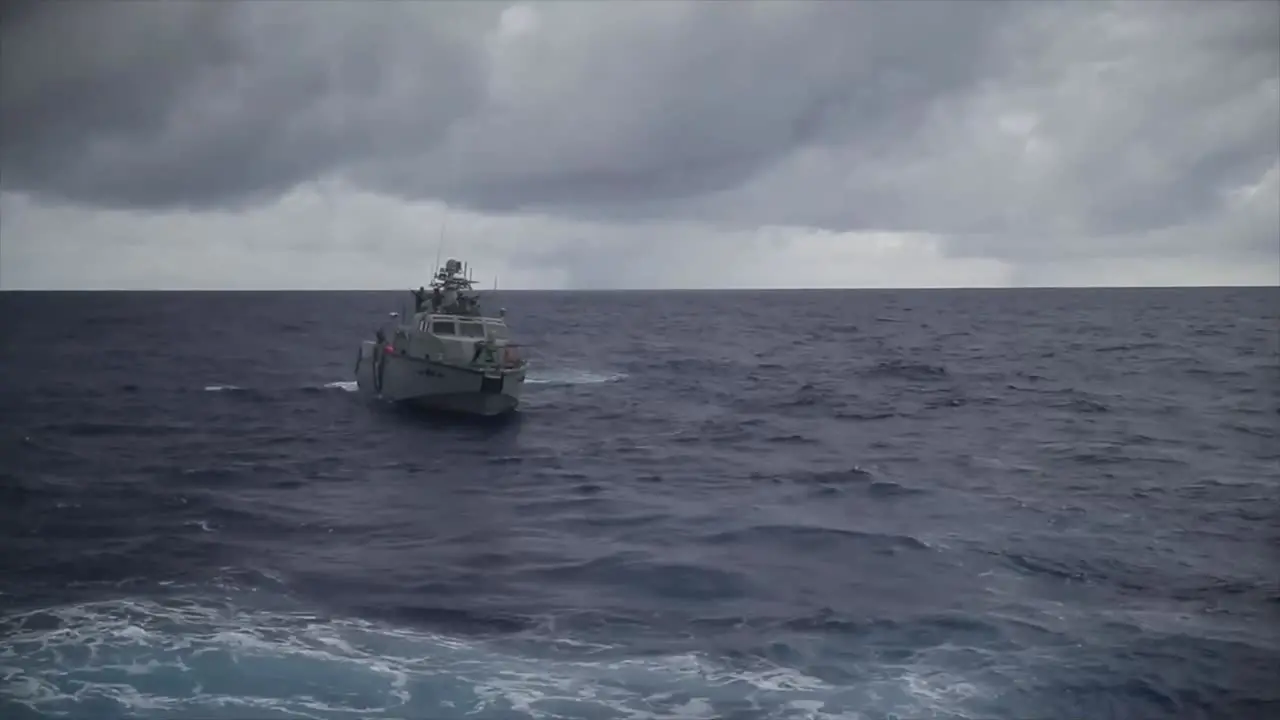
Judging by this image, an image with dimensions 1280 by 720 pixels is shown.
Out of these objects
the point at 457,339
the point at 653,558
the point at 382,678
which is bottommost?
the point at 382,678

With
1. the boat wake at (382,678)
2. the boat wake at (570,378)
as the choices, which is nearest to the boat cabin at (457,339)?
the boat wake at (570,378)

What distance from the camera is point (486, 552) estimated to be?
21.4 m

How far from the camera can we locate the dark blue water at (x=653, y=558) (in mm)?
13922

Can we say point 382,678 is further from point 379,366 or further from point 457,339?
point 379,366

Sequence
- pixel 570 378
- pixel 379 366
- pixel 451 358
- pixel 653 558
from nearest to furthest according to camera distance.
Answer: pixel 653 558 < pixel 451 358 < pixel 379 366 < pixel 570 378

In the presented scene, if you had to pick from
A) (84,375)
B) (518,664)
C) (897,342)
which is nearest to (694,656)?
(518,664)

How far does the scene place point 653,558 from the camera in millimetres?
20469

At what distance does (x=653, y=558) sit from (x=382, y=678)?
25.1 ft

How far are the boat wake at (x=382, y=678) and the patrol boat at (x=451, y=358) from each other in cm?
2638

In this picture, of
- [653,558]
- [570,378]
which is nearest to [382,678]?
[653,558]

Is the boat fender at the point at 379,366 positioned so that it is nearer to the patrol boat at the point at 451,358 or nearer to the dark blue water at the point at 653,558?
the patrol boat at the point at 451,358

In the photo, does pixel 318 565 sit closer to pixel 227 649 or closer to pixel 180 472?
pixel 227 649

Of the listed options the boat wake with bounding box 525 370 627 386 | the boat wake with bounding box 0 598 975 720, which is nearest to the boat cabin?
the boat wake with bounding box 525 370 627 386

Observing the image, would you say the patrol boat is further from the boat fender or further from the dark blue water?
the dark blue water
